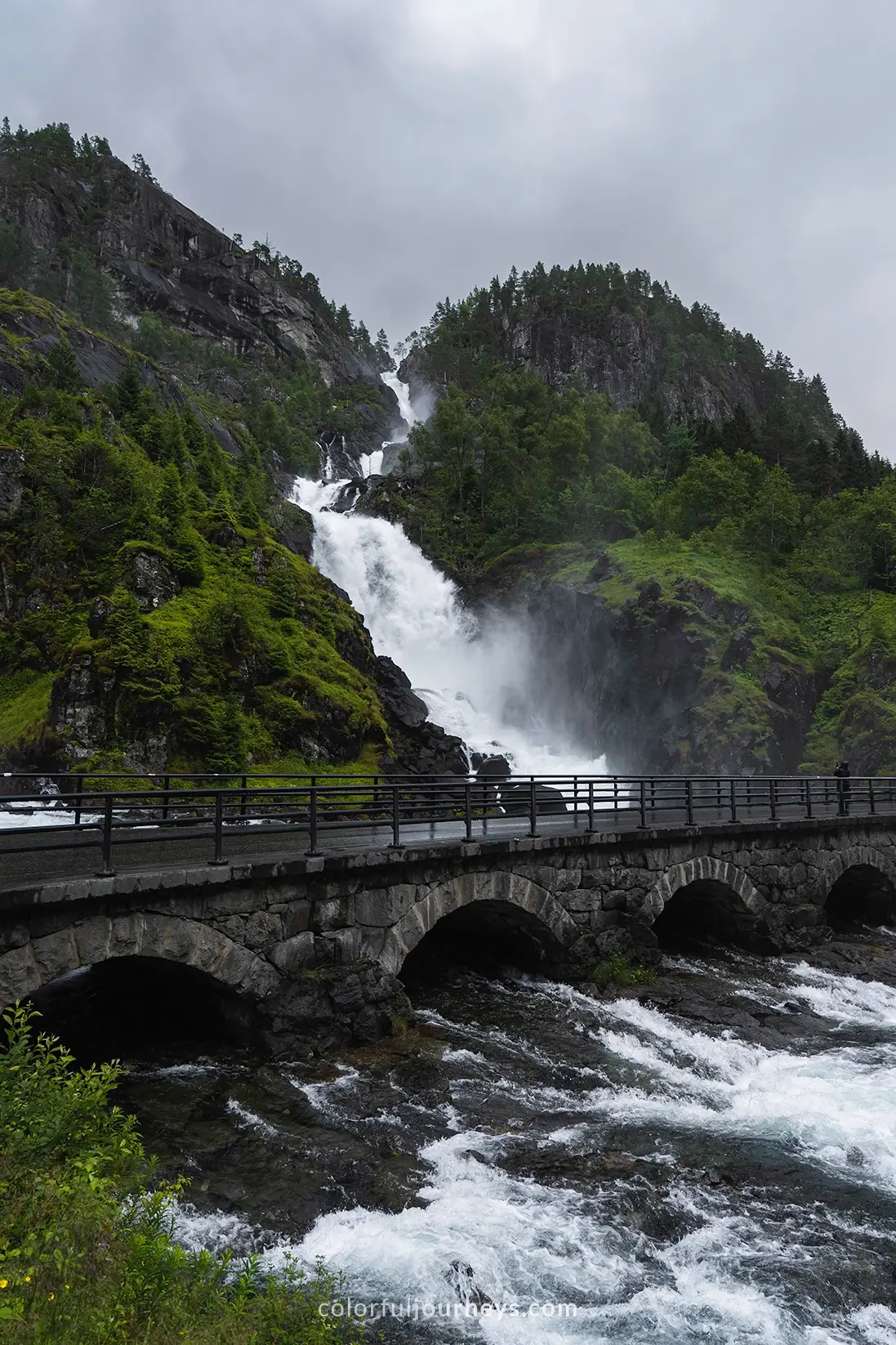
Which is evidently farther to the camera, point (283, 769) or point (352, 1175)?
point (283, 769)

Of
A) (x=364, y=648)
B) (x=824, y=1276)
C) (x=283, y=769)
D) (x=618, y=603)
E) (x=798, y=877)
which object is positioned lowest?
(x=824, y=1276)

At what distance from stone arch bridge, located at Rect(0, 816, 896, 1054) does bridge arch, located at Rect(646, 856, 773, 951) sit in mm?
40

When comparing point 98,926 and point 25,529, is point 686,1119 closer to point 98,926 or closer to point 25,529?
point 98,926

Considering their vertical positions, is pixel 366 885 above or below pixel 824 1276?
above

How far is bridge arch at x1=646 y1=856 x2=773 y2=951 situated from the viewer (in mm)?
17797

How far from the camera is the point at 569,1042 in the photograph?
12273 mm

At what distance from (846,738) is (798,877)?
2236cm

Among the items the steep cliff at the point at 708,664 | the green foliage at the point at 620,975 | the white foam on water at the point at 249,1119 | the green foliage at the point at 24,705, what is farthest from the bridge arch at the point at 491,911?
the steep cliff at the point at 708,664

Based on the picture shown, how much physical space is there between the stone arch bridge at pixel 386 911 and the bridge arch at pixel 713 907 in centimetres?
4

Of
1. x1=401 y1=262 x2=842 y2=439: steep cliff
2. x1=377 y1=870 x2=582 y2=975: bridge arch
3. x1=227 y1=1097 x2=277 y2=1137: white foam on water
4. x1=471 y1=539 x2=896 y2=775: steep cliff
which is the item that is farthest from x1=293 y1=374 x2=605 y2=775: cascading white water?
x1=401 y1=262 x2=842 y2=439: steep cliff

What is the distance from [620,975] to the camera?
50.1 feet

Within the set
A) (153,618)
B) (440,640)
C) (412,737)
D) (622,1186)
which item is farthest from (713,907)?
(440,640)

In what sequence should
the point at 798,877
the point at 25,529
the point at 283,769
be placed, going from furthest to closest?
the point at 25,529 < the point at 283,769 < the point at 798,877

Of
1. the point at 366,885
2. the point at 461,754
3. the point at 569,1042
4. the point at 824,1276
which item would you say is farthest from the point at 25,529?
the point at 824,1276
